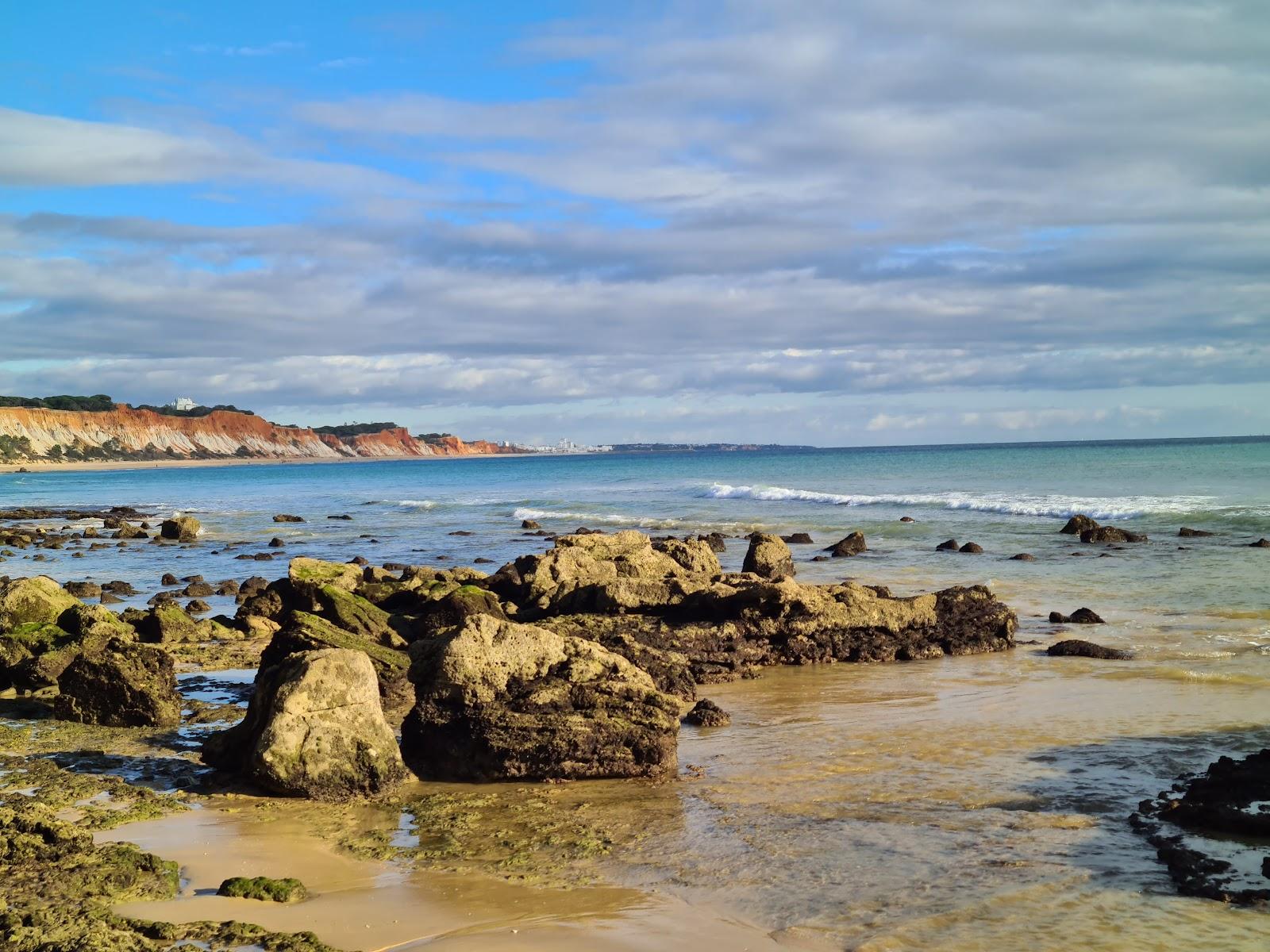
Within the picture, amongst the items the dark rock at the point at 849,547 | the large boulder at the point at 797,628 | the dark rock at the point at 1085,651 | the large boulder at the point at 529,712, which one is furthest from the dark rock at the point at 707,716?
the dark rock at the point at 849,547

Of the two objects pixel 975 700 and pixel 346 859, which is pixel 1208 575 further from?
pixel 346 859

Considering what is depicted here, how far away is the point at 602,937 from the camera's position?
586cm

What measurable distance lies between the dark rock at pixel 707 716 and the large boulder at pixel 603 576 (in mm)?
4004

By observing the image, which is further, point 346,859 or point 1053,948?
point 346,859

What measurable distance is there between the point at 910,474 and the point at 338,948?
72840 millimetres

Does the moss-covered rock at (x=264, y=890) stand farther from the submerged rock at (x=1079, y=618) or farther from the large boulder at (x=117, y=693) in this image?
the submerged rock at (x=1079, y=618)

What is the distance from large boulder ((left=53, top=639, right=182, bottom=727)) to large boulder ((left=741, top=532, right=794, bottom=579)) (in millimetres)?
10874

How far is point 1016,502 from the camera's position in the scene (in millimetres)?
42812

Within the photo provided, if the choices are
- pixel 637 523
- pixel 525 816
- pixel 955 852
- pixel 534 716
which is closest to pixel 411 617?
pixel 534 716

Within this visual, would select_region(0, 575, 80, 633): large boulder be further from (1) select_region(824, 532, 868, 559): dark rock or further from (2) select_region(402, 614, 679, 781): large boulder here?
(1) select_region(824, 532, 868, 559): dark rock

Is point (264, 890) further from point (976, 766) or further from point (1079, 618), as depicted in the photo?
point (1079, 618)

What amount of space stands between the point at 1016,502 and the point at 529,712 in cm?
3705

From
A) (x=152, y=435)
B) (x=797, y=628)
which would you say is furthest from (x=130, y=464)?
(x=797, y=628)

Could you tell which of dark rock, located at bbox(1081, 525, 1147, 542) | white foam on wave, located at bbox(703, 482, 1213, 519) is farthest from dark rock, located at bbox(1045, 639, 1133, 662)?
white foam on wave, located at bbox(703, 482, 1213, 519)
